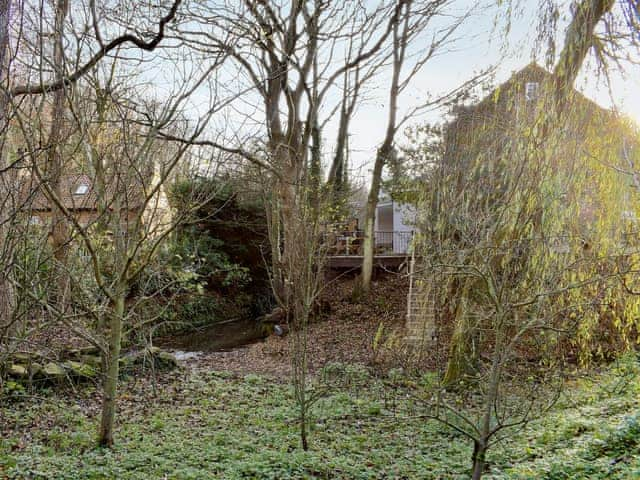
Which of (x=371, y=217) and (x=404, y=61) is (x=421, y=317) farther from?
(x=404, y=61)

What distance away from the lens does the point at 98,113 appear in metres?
4.58

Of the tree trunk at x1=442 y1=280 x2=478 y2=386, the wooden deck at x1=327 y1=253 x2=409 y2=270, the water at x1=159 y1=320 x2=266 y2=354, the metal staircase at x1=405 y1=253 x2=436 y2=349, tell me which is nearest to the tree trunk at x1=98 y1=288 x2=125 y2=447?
the tree trunk at x1=442 y1=280 x2=478 y2=386

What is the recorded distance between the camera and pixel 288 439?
550 cm

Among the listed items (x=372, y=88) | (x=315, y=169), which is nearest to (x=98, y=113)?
(x=315, y=169)

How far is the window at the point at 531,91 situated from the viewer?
6504 millimetres

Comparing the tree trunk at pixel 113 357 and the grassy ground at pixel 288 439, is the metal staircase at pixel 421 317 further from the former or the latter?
the tree trunk at pixel 113 357

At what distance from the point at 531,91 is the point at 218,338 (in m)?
10.1

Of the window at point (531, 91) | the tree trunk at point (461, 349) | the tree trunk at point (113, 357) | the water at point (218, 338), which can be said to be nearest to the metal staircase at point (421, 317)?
the tree trunk at point (461, 349)

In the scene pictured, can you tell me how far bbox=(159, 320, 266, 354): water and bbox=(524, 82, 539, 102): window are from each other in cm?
874

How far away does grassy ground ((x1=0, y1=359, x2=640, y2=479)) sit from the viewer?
163 inches

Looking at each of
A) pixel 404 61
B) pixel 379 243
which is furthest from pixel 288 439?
pixel 379 243

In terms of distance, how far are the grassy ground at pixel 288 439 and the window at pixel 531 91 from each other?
153 inches

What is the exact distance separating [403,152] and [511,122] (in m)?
10.9

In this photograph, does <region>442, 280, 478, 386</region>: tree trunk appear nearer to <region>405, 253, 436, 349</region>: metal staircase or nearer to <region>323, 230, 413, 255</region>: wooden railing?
<region>405, 253, 436, 349</region>: metal staircase
